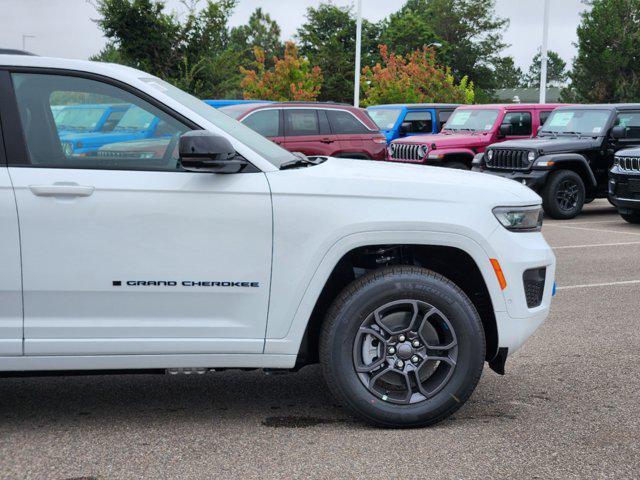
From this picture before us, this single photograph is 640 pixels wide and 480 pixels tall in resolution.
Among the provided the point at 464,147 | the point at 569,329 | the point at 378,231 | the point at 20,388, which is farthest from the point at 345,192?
the point at 464,147

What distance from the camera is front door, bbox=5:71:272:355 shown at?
4.10 meters

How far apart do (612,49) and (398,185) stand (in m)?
47.6

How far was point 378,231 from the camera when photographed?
4.30 m

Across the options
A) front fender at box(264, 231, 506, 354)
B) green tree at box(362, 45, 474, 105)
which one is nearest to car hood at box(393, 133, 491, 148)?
front fender at box(264, 231, 506, 354)

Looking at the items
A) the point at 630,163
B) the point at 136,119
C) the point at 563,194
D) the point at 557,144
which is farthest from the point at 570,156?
the point at 136,119

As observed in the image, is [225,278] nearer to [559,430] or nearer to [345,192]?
[345,192]

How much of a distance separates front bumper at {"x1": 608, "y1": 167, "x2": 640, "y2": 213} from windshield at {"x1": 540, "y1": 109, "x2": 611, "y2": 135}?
1.87m

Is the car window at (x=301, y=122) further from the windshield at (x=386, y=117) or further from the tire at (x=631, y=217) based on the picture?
the tire at (x=631, y=217)

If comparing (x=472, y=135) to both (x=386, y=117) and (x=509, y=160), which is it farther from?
(x=386, y=117)

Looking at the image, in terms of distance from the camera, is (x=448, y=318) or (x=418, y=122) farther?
(x=418, y=122)

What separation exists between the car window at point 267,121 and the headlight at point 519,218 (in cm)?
1079

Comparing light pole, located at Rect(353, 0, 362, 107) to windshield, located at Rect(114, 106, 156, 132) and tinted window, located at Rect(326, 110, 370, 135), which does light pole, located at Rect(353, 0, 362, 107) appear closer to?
tinted window, located at Rect(326, 110, 370, 135)

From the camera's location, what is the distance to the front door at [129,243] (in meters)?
4.10

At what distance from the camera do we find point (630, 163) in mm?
13883
